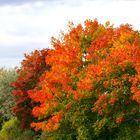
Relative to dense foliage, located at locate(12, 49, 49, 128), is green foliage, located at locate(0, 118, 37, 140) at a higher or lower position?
lower

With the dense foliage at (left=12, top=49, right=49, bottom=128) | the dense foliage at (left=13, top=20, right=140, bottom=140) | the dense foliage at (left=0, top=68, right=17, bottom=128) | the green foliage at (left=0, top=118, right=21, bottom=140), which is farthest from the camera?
the dense foliage at (left=0, top=68, right=17, bottom=128)

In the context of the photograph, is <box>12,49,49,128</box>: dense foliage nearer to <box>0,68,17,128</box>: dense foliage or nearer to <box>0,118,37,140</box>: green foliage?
<box>0,118,37,140</box>: green foliage

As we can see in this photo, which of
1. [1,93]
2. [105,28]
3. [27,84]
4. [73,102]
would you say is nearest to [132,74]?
[73,102]

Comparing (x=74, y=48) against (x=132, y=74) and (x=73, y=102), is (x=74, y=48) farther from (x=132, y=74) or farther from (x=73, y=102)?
(x=132, y=74)

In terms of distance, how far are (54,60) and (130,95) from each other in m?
9.89

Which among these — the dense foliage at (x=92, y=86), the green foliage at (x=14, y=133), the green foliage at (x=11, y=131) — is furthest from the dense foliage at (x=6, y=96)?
the dense foliage at (x=92, y=86)

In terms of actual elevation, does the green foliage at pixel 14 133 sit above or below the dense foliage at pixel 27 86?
below

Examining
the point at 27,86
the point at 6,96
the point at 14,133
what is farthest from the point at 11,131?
the point at 6,96

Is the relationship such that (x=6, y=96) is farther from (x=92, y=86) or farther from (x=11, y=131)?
(x=92, y=86)

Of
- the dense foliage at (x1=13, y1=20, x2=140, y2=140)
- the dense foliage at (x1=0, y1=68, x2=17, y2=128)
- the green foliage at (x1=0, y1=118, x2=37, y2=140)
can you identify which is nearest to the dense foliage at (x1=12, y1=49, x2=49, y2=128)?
the green foliage at (x1=0, y1=118, x2=37, y2=140)

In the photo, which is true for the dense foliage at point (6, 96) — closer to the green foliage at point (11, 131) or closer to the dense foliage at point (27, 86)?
the green foliage at point (11, 131)

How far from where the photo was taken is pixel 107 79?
4238cm

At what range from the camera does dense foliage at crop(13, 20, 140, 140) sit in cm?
4200

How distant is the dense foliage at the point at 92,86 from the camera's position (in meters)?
42.0
